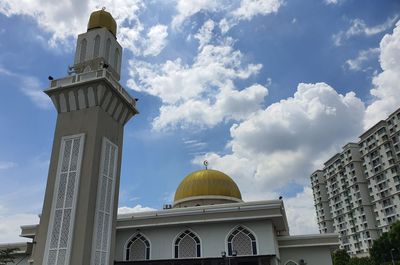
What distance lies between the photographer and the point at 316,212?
6975cm

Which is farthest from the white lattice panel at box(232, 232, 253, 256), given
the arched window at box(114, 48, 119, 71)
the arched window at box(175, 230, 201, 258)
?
the arched window at box(114, 48, 119, 71)

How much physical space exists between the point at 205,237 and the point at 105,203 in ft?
20.3

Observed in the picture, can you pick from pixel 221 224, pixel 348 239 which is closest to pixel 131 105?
pixel 221 224

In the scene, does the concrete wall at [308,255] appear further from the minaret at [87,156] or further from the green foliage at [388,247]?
the green foliage at [388,247]

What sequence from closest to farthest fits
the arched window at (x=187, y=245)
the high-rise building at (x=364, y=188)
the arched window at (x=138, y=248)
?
the arched window at (x=187, y=245), the arched window at (x=138, y=248), the high-rise building at (x=364, y=188)

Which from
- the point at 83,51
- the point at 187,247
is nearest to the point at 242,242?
the point at 187,247

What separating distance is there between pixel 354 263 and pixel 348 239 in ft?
50.4

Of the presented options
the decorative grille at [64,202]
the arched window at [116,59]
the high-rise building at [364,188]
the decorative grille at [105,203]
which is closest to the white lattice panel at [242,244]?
the decorative grille at [105,203]

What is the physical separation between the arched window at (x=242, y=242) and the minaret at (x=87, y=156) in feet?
21.1

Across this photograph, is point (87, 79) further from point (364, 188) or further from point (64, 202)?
point (364, 188)

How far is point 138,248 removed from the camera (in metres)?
20.1

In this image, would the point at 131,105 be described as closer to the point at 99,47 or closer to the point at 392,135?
the point at 99,47

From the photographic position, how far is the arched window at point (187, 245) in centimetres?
1914

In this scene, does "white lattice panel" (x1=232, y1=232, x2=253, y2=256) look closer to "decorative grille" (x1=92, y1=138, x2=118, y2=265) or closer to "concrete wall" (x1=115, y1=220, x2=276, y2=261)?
"concrete wall" (x1=115, y1=220, x2=276, y2=261)
